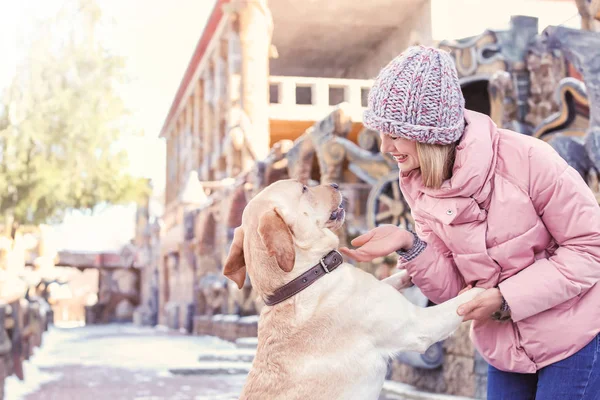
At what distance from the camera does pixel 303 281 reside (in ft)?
9.74

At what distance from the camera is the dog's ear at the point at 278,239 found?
2.83 m

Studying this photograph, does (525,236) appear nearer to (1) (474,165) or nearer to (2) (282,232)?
(1) (474,165)

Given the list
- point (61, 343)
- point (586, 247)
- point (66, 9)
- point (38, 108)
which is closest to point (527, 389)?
point (586, 247)

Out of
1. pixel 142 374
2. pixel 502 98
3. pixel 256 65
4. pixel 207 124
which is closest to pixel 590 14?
pixel 502 98

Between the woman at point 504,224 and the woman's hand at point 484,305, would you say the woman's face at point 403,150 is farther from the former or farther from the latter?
the woman's hand at point 484,305

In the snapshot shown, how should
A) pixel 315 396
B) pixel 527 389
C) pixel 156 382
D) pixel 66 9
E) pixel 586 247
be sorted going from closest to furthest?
pixel 586 247
pixel 527 389
pixel 315 396
pixel 156 382
pixel 66 9

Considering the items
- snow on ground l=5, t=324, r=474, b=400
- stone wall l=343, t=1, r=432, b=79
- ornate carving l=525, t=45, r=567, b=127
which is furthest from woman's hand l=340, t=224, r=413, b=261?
stone wall l=343, t=1, r=432, b=79

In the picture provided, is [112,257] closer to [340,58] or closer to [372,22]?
[340,58]

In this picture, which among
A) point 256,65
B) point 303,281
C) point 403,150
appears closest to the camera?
point 403,150

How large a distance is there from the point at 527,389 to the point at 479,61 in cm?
622

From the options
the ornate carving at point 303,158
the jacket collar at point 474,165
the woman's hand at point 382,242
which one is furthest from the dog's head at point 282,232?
the ornate carving at point 303,158

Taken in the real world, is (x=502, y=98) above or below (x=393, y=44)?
below

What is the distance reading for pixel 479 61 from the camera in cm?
827

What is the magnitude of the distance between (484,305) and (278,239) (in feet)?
2.70
